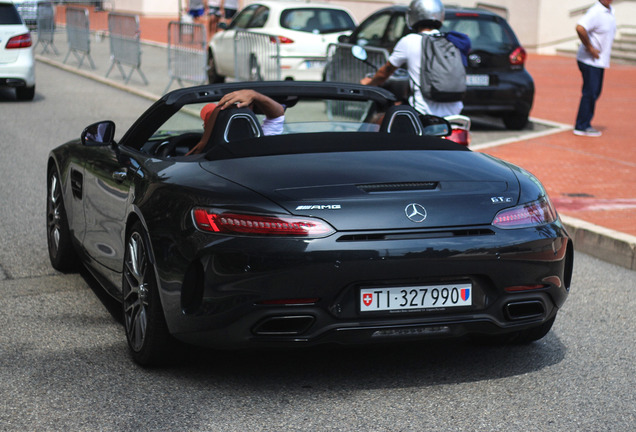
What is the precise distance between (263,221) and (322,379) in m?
0.88

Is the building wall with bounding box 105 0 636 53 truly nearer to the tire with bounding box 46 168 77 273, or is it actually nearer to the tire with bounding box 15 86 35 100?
the tire with bounding box 15 86 35 100

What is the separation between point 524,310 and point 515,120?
35.1 ft

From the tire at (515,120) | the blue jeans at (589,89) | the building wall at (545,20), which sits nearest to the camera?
the blue jeans at (589,89)

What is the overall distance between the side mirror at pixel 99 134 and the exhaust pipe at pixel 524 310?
2397mm

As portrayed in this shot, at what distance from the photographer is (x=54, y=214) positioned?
6992 millimetres

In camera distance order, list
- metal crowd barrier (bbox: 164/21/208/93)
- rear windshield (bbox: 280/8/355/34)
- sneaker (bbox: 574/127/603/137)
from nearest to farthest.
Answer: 1. sneaker (bbox: 574/127/603/137)
2. metal crowd barrier (bbox: 164/21/208/93)
3. rear windshield (bbox: 280/8/355/34)

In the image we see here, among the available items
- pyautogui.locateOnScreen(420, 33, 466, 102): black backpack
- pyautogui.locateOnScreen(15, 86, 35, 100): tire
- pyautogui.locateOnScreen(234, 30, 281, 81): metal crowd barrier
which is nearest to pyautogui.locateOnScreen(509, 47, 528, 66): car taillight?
pyautogui.locateOnScreen(234, 30, 281, 81): metal crowd barrier

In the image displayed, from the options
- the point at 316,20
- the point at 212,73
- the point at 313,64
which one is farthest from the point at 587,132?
the point at 212,73

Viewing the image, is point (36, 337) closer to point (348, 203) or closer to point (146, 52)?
point (348, 203)

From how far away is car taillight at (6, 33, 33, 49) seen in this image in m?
17.9

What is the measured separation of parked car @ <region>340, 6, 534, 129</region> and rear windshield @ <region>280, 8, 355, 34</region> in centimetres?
422

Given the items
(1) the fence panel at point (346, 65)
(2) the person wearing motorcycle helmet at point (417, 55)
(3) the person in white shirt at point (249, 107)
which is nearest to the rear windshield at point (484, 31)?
(1) the fence panel at point (346, 65)

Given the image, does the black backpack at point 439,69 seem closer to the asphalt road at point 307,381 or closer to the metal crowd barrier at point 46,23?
the asphalt road at point 307,381

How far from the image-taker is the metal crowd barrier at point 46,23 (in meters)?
26.8
